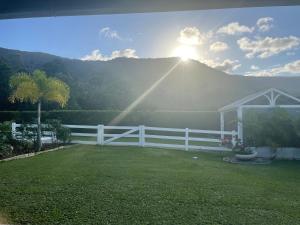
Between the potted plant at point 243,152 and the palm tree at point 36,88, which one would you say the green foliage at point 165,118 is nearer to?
the palm tree at point 36,88

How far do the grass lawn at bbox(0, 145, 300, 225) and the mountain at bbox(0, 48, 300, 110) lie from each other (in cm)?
1931

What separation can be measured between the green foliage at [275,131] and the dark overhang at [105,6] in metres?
11.5

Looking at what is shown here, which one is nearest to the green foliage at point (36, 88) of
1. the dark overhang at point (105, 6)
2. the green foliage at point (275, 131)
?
the green foliage at point (275, 131)

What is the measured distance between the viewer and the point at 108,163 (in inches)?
444

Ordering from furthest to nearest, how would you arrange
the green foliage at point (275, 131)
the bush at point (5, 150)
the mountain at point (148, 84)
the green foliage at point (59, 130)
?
the mountain at point (148, 84)
the green foliage at point (59, 130)
the green foliage at point (275, 131)
the bush at point (5, 150)

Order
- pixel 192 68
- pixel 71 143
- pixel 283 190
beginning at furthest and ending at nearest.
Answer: pixel 192 68
pixel 71 143
pixel 283 190

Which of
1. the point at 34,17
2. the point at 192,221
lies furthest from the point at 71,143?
the point at 34,17

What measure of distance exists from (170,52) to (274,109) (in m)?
10.5

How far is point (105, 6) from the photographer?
372cm

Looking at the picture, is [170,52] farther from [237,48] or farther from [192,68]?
[192,68]

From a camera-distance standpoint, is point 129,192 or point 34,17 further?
point 129,192

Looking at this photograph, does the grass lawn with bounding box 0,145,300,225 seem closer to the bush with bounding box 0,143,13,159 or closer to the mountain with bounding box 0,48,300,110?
the bush with bounding box 0,143,13,159

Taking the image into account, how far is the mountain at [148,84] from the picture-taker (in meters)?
36.0

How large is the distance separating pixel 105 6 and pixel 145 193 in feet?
14.7
